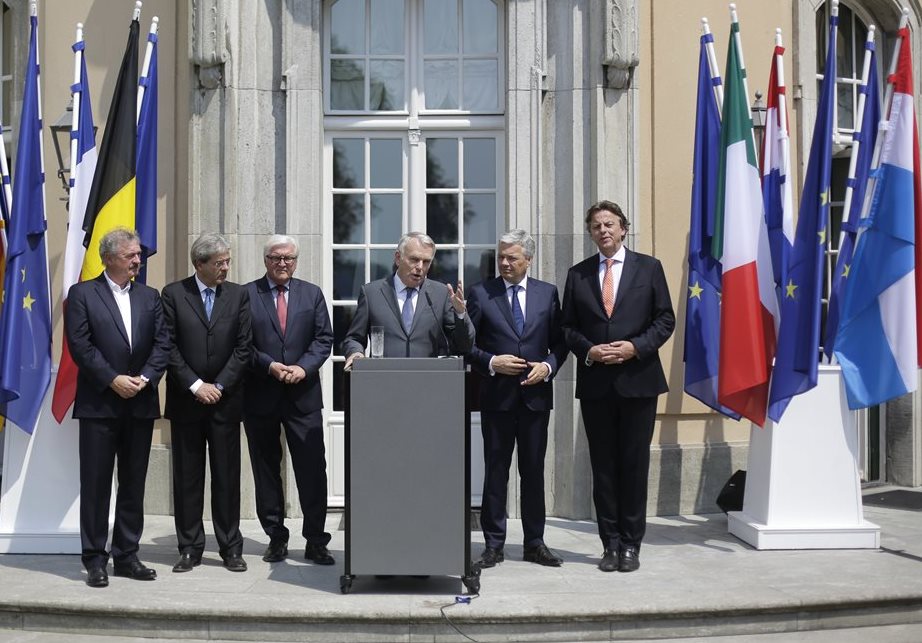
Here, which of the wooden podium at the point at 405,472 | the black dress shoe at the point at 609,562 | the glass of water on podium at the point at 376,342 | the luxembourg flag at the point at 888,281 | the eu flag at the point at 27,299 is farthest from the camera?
the luxembourg flag at the point at 888,281

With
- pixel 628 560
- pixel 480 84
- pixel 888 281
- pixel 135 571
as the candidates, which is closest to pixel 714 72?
pixel 888 281

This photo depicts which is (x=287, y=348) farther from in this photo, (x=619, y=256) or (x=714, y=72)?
(x=714, y=72)

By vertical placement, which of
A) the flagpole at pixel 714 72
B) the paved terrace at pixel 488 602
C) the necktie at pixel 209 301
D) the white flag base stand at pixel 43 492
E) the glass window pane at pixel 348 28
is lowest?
the paved terrace at pixel 488 602

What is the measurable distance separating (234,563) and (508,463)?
61.3 inches

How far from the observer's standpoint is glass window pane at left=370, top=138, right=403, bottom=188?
8.31 metres

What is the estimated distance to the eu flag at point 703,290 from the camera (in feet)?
23.4

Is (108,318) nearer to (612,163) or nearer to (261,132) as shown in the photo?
(261,132)

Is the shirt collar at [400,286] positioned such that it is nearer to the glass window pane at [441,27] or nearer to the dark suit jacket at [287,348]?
the dark suit jacket at [287,348]

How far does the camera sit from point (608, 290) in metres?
6.26

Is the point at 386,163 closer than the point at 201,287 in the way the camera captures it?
No

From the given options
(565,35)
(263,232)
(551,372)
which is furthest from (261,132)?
(551,372)

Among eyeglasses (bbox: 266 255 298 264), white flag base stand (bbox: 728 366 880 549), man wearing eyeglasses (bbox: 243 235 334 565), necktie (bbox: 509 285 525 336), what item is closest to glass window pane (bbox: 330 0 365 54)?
man wearing eyeglasses (bbox: 243 235 334 565)

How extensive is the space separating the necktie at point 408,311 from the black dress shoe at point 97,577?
195 cm

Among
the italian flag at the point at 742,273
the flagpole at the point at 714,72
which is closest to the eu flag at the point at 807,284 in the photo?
the italian flag at the point at 742,273
